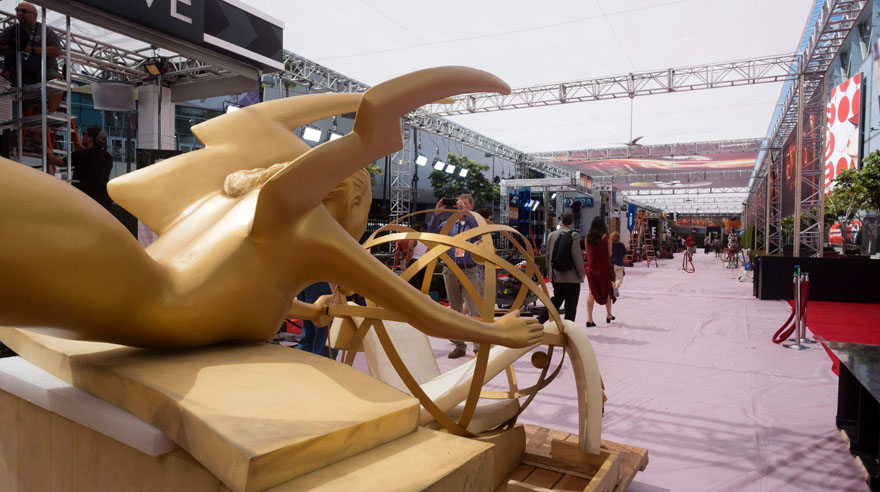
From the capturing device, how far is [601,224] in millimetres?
7906

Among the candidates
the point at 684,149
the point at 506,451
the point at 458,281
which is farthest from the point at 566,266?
the point at 684,149

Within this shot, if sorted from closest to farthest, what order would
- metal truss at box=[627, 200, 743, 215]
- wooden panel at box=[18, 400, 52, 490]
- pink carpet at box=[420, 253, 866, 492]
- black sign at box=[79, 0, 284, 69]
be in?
wooden panel at box=[18, 400, 52, 490]
pink carpet at box=[420, 253, 866, 492]
black sign at box=[79, 0, 284, 69]
metal truss at box=[627, 200, 743, 215]

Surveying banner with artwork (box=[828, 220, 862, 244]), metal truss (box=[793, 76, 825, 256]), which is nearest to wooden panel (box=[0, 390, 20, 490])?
metal truss (box=[793, 76, 825, 256])

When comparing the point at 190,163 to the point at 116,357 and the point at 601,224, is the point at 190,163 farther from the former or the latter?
the point at 601,224

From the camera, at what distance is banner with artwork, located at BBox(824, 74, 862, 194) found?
46.0ft

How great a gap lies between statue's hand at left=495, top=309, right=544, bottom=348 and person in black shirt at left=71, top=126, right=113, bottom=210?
5583 millimetres

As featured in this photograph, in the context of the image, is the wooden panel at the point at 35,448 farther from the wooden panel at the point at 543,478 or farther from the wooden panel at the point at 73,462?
the wooden panel at the point at 543,478

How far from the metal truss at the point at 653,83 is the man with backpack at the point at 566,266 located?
336 inches

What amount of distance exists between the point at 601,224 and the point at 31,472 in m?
7.26

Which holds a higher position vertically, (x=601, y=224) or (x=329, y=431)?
(x=601, y=224)

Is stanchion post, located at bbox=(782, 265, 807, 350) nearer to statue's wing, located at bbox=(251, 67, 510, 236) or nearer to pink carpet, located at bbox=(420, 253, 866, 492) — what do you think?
pink carpet, located at bbox=(420, 253, 866, 492)

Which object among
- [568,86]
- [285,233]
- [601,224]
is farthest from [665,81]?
[285,233]

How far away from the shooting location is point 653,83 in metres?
14.7

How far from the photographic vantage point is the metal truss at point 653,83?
Answer: 517 inches
